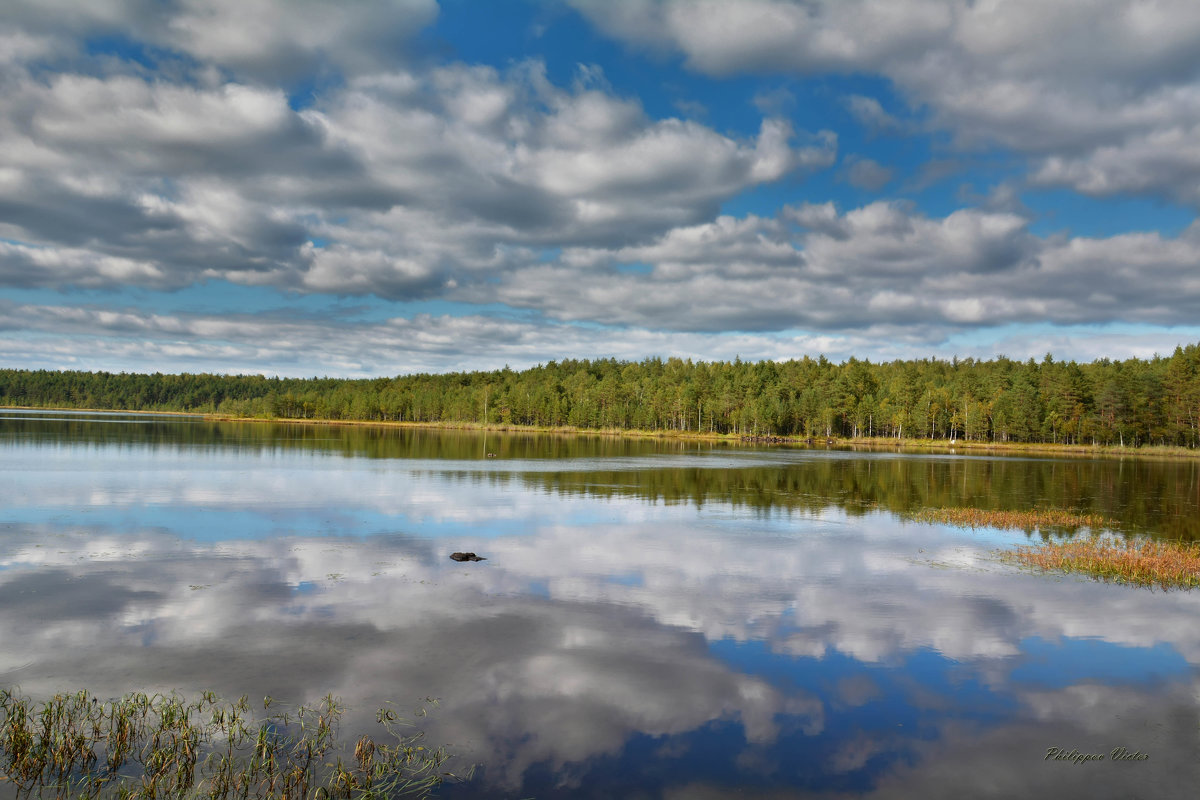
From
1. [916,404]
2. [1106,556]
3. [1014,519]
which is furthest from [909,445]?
[1106,556]

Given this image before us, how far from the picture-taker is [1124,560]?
2425 cm

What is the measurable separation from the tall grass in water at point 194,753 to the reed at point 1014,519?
3175cm

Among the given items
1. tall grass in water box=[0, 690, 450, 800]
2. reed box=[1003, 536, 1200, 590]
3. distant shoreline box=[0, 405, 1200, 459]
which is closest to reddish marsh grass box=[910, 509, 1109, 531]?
reed box=[1003, 536, 1200, 590]

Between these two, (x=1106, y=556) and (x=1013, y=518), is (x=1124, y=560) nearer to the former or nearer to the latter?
(x=1106, y=556)

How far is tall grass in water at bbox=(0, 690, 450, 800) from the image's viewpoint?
29.9 ft

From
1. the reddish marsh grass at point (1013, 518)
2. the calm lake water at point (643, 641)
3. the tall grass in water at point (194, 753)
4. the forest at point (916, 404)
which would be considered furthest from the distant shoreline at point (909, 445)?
the tall grass in water at point (194, 753)

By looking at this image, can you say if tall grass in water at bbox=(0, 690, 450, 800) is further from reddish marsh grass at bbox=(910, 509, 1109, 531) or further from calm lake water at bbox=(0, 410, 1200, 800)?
reddish marsh grass at bbox=(910, 509, 1109, 531)

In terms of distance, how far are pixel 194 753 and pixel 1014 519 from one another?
3671 cm

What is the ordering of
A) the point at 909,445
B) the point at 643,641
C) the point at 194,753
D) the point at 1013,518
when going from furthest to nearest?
the point at 909,445
the point at 1013,518
the point at 643,641
the point at 194,753

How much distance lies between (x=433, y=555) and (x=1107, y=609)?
19.9 m

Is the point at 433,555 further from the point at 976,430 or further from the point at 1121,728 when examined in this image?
the point at 976,430

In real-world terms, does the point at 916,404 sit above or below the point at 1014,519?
above

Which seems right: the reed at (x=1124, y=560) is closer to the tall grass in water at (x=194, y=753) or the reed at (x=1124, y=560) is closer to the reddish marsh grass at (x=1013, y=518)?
the reddish marsh grass at (x=1013, y=518)

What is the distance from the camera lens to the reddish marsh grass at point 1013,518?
3425cm
